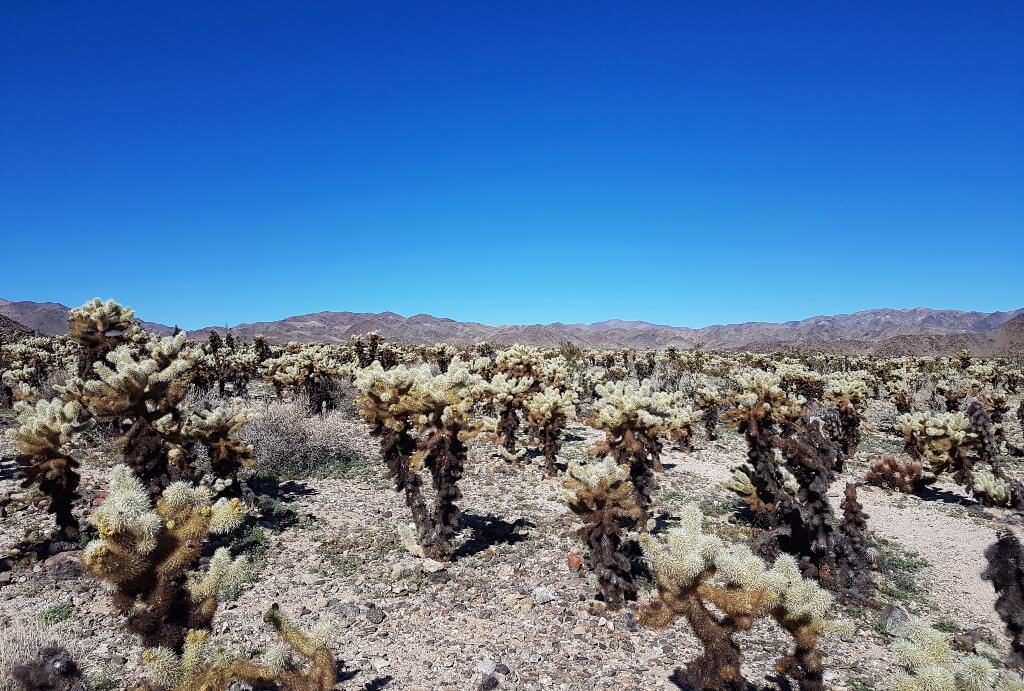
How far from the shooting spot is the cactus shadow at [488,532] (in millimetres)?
8883

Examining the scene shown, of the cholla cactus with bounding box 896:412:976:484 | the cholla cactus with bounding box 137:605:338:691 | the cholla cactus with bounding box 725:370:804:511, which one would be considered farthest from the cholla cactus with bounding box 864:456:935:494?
the cholla cactus with bounding box 137:605:338:691

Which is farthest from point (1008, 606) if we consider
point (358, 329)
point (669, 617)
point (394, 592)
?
point (358, 329)

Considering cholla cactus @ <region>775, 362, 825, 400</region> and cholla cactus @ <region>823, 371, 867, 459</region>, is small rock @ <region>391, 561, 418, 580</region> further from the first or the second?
cholla cactus @ <region>775, 362, 825, 400</region>

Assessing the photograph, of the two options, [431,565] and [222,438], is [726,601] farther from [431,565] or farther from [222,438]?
[222,438]

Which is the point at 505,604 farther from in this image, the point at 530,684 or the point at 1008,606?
the point at 1008,606

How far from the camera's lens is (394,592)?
7.31 metres

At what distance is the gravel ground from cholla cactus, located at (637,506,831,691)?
1.39ft

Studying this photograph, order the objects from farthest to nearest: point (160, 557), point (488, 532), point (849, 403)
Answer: point (849, 403), point (488, 532), point (160, 557)

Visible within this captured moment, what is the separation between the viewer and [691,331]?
552ft

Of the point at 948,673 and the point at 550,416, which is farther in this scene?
the point at 550,416

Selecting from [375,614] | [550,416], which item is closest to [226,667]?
[375,614]

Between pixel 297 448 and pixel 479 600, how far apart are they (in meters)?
8.11

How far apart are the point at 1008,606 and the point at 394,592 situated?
663cm

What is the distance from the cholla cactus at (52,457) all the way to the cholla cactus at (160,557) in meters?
5.52
